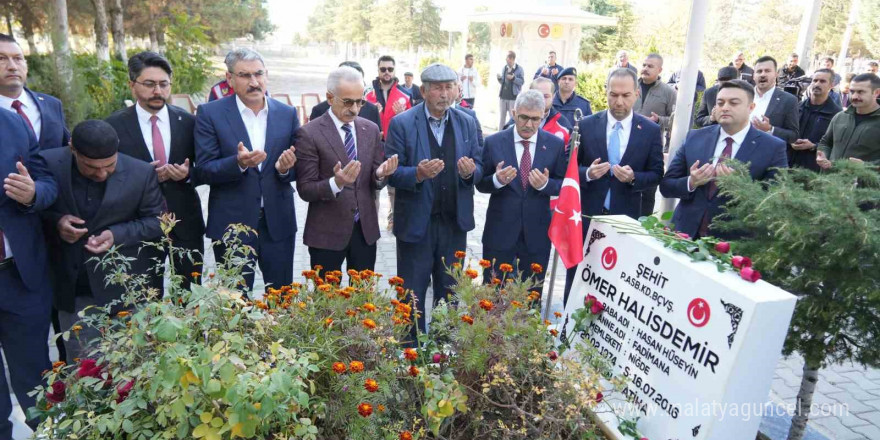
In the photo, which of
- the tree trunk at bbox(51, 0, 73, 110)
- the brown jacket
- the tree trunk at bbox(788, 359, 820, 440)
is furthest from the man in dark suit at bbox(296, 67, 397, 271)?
the tree trunk at bbox(51, 0, 73, 110)

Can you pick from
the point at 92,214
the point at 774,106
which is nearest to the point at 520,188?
the point at 92,214

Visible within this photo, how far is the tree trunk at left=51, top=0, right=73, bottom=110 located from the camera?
915 centimetres

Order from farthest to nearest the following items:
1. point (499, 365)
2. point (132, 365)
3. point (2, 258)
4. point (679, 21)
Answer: point (679, 21) < point (2, 258) < point (499, 365) < point (132, 365)

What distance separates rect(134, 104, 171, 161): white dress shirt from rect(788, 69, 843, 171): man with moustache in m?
6.66

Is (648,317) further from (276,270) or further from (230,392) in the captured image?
(276,270)

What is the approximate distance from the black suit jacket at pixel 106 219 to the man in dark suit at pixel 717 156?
353 cm

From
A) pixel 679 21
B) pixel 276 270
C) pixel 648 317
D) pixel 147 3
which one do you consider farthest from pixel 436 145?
pixel 679 21

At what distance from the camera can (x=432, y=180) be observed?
14.2 ft

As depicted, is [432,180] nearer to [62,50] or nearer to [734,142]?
[734,142]

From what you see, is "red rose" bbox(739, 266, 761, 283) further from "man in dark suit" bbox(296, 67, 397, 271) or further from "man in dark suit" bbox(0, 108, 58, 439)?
"man in dark suit" bbox(0, 108, 58, 439)

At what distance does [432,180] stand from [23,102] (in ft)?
9.40

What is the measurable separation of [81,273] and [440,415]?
2636mm

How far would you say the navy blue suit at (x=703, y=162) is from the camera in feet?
13.0

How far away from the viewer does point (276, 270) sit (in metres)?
4.36
